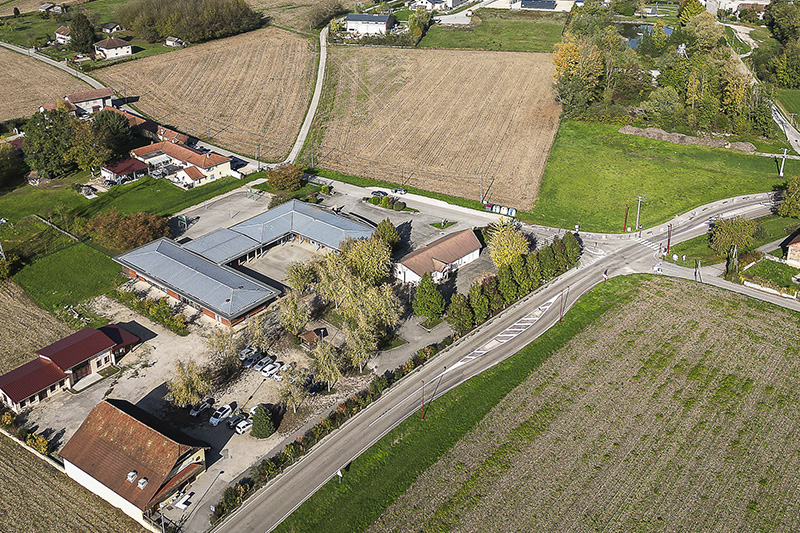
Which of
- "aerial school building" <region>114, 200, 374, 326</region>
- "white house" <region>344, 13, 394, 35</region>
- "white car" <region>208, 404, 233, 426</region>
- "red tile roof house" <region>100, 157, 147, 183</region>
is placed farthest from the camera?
"white house" <region>344, 13, 394, 35</region>

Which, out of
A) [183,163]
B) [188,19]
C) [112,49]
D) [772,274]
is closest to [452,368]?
[772,274]

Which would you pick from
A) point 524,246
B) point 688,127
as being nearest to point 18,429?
point 524,246

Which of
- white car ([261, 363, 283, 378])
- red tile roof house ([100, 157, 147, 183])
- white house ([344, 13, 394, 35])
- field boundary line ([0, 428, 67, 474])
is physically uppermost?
white house ([344, 13, 394, 35])

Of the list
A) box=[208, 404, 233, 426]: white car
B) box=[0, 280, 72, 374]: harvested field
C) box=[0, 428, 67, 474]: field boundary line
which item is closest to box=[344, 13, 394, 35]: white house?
box=[0, 280, 72, 374]: harvested field

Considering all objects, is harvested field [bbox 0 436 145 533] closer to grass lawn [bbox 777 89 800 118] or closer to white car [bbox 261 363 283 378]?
white car [bbox 261 363 283 378]

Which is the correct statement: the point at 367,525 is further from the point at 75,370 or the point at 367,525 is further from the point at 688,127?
the point at 688,127

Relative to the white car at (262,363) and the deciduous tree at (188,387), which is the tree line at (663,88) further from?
Answer: the deciduous tree at (188,387)

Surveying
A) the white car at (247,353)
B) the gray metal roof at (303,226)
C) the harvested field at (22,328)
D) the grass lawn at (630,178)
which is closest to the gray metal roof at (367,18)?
the grass lawn at (630,178)
